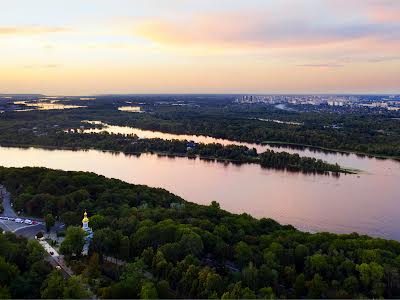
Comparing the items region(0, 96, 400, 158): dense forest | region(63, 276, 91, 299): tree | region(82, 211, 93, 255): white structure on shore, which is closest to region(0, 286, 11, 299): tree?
region(63, 276, 91, 299): tree

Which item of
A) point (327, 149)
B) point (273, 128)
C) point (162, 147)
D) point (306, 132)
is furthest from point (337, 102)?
point (162, 147)

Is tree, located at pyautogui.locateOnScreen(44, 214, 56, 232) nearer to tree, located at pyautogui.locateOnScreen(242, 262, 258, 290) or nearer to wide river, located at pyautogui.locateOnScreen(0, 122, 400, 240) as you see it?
tree, located at pyautogui.locateOnScreen(242, 262, 258, 290)

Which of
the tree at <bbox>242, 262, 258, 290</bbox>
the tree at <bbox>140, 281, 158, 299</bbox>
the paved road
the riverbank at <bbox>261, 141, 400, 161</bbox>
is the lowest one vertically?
the riverbank at <bbox>261, 141, 400, 161</bbox>

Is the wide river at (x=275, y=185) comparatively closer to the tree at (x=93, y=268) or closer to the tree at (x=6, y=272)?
the tree at (x=93, y=268)

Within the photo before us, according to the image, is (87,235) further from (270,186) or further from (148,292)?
(270,186)

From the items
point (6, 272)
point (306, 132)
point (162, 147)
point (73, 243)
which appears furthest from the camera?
point (306, 132)

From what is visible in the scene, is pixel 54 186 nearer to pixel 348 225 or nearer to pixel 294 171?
pixel 348 225
